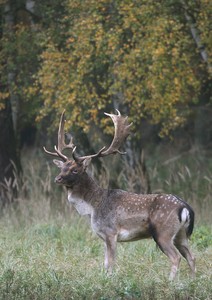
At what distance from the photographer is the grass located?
372 inches

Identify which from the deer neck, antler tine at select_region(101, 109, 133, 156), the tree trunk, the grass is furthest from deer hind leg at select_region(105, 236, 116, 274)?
the tree trunk

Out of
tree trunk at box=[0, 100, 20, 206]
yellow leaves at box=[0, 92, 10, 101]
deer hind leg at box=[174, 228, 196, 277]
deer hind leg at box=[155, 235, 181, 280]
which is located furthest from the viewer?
tree trunk at box=[0, 100, 20, 206]

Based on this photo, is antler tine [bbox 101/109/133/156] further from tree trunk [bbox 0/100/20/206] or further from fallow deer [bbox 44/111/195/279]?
tree trunk [bbox 0/100/20/206]

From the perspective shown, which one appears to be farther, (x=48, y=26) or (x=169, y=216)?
(x=48, y=26)

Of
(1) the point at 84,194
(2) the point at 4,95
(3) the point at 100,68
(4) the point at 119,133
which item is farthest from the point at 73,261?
(2) the point at 4,95

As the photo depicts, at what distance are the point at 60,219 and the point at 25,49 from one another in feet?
12.7

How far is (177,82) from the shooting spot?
15.3m

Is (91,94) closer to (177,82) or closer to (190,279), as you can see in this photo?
(177,82)

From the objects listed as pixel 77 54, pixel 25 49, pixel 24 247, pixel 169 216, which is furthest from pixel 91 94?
pixel 169 216

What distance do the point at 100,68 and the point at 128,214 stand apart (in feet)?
18.4

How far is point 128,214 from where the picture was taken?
11047mm

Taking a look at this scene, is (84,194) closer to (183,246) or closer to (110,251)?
(110,251)

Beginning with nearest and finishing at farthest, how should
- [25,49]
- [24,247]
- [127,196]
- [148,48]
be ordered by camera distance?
[127,196]
[24,247]
[148,48]
[25,49]

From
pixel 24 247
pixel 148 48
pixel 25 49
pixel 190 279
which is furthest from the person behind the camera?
pixel 25 49
